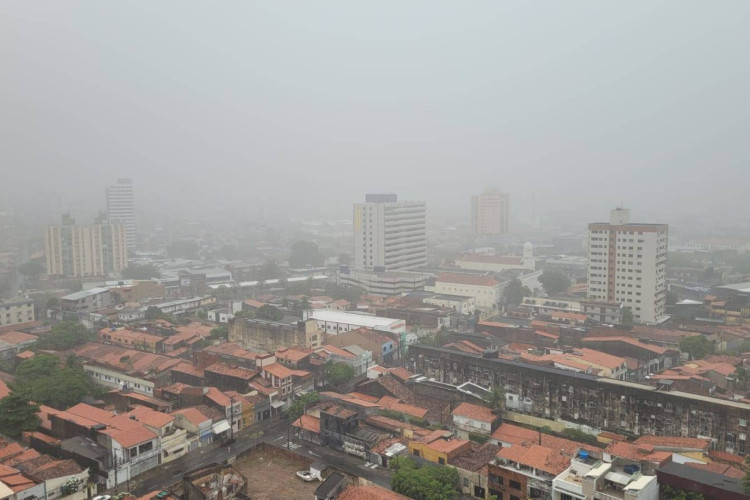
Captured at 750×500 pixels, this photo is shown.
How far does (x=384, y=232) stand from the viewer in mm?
35875

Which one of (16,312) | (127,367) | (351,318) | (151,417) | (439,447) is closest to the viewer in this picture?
(439,447)

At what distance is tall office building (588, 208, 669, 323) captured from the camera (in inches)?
941

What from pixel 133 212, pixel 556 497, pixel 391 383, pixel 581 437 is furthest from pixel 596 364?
pixel 133 212

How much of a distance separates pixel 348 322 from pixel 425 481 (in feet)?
40.3

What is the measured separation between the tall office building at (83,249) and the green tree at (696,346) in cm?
3389

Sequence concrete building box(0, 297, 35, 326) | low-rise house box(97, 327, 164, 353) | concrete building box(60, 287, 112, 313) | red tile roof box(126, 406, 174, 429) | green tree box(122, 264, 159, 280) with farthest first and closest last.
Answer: green tree box(122, 264, 159, 280) → concrete building box(60, 287, 112, 313) → concrete building box(0, 297, 35, 326) → low-rise house box(97, 327, 164, 353) → red tile roof box(126, 406, 174, 429)

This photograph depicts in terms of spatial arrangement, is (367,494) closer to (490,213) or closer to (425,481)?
(425,481)

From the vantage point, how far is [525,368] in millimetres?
14531

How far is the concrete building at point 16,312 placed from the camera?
24281mm

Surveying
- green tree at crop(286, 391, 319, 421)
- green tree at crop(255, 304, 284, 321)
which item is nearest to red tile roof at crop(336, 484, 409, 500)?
green tree at crop(286, 391, 319, 421)

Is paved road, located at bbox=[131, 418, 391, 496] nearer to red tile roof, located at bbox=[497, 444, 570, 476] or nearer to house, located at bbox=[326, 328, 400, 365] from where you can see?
red tile roof, located at bbox=[497, 444, 570, 476]

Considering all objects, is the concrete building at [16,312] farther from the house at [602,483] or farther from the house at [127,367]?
the house at [602,483]

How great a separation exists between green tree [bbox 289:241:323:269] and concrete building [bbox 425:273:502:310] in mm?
16773

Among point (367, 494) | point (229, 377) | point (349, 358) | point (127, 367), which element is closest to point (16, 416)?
point (127, 367)
